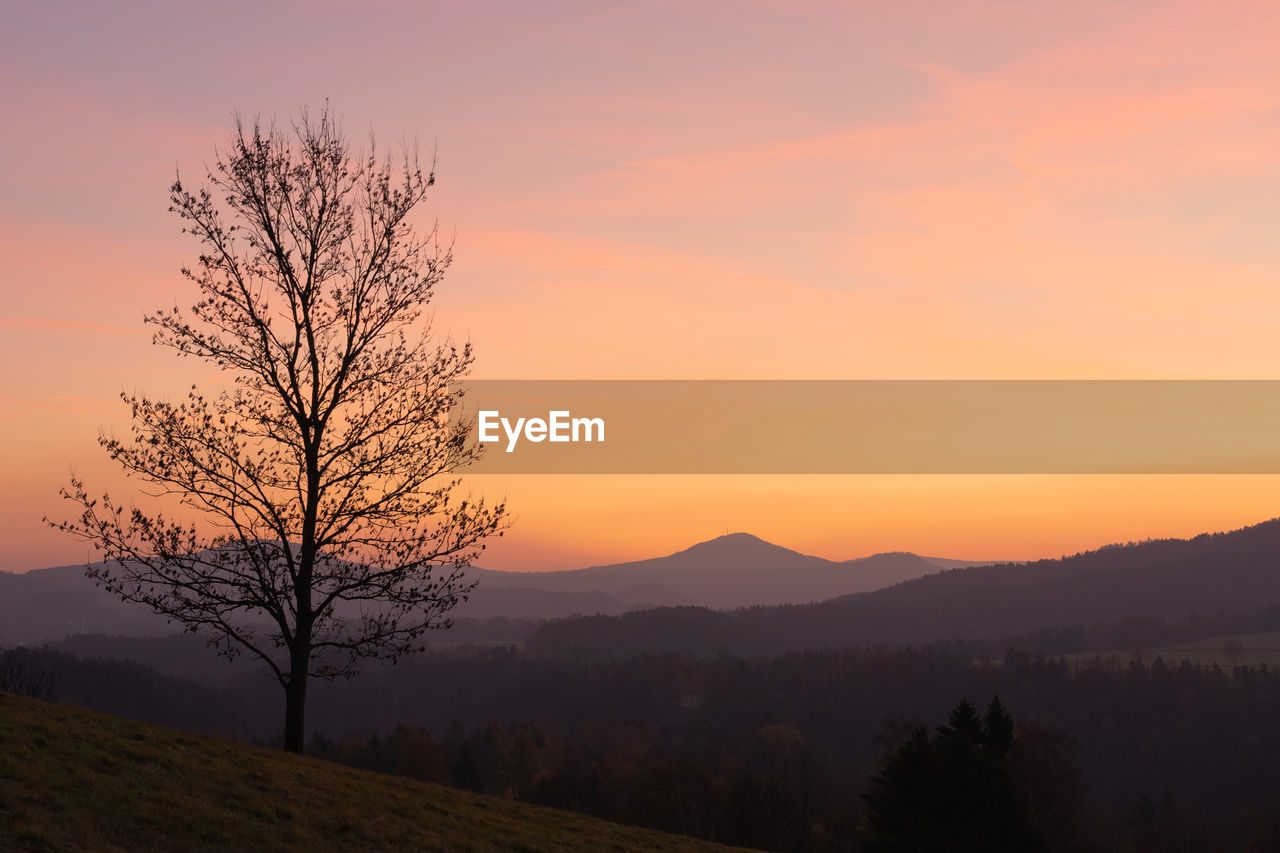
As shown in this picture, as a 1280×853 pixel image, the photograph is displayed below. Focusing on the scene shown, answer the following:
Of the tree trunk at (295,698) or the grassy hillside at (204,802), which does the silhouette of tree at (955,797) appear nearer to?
the grassy hillside at (204,802)

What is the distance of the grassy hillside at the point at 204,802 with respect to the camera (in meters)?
17.0

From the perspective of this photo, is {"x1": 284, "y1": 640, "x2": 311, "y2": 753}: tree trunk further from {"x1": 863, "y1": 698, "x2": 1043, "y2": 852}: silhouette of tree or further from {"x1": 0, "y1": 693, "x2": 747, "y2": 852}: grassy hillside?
{"x1": 863, "y1": 698, "x2": 1043, "y2": 852}: silhouette of tree

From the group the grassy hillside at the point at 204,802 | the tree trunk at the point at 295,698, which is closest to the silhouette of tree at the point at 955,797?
the grassy hillside at the point at 204,802

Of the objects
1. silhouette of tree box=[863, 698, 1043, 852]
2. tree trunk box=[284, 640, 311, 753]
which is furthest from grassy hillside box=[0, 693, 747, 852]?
silhouette of tree box=[863, 698, 1043, 852]

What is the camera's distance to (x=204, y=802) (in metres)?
19.6

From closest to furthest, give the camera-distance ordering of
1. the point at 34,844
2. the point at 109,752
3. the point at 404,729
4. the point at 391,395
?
the point at 34,844 → the point at 109,752 → the point at 391,395 → the point at 404,729

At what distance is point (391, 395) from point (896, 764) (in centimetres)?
4290

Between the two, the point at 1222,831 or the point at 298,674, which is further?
the point at 1222,831

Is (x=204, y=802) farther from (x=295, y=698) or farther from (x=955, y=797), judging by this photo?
(x=955, y=797)

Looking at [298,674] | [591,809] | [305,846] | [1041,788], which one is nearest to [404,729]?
[591,809]

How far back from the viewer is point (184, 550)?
26984 millimetres

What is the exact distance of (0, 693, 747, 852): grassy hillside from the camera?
17047 mm

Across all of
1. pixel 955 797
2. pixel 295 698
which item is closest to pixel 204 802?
pixel 295 698

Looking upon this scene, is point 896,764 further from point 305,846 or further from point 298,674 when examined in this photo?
point 305,846
